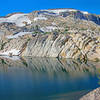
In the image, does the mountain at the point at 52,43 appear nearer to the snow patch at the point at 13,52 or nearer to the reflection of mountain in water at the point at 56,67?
the snow patch at the point at 13,52

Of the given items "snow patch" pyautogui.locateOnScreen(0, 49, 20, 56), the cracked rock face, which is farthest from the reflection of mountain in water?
"snow patch" pyautogui.locateOnScreen(0, 49, 20, 56)

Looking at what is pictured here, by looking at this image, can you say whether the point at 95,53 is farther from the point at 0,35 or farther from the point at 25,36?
the point at 0,35

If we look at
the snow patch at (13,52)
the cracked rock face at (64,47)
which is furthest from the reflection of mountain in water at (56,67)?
the snow patch at (13,52)

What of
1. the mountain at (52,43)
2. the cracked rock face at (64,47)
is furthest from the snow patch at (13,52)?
the cracked rock face at (64,47)

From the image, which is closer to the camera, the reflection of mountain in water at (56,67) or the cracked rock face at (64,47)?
the reflection of mountain in water at (56,67)

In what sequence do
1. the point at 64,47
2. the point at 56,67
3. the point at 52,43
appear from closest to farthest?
the point at 56,67, the point at 64,47, the point at 52,43

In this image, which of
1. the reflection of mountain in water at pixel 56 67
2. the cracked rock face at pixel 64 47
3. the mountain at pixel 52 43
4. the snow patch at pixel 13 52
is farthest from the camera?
the snow patch at pixel 13 52

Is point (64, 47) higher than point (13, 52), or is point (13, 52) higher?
point (13, 52)

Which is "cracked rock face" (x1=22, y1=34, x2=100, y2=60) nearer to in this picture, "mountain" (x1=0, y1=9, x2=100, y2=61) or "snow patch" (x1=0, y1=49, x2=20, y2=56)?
"mountain" (x1=0, y1=9, x2=100, y2=61)

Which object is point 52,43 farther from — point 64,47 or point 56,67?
point 56,67

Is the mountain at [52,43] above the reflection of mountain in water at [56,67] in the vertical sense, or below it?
above

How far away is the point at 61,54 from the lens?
116m

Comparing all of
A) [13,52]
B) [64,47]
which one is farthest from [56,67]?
[13,52]

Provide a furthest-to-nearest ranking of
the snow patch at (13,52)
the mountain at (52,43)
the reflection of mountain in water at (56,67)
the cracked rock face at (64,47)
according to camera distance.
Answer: the snow patch at (13,52), the mountain at (52,43), the cracked rock face at (64,47), the reflection of mountain in water at (56,67)
